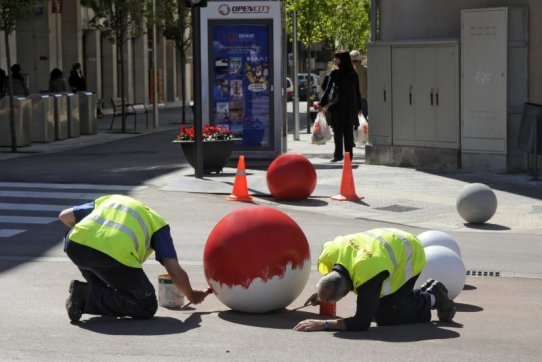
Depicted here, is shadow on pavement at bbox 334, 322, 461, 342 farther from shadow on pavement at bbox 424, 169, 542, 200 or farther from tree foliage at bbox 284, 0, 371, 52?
tree foliage at bbox 284, 0, 371, 52

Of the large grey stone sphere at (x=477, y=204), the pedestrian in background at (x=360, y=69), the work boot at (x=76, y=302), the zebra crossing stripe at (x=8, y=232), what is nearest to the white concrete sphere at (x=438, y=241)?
the work boot at (x=76, y=302)

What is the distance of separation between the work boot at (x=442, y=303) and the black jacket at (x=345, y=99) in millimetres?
13807

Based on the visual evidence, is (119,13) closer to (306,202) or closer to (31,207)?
(306,202)

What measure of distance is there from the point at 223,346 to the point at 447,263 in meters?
2.35

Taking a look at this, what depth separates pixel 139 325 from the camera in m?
8.49

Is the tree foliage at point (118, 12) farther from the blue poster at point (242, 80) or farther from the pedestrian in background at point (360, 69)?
the blue poster at point (242, 80)

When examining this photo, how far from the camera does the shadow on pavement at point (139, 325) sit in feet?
27.0

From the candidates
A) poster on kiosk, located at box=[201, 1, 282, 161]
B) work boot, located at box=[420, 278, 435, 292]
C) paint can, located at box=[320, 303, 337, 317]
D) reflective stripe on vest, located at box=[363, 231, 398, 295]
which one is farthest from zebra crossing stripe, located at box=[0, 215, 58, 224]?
poster on kiosk, located at box=[201, 1, 282, 161]

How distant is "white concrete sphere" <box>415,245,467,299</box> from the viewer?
9.36 meters

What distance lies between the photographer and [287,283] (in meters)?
8.77

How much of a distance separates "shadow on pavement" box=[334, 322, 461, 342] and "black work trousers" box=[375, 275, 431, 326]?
0.19ft

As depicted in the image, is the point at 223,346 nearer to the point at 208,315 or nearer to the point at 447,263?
the point at 208,315

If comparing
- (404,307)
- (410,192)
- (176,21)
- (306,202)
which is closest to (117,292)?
(404,307)

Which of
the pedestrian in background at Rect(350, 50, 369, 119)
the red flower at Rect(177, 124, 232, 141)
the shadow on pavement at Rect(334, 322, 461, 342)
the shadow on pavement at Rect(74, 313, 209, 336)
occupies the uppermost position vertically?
the pedestrian in background at Rect(350, 50, 369, 119)
